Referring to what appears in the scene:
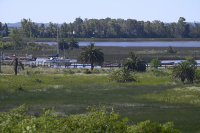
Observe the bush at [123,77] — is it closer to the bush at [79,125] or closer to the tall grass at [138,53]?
the bush at [79,125]

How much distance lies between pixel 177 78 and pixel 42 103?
22.6m

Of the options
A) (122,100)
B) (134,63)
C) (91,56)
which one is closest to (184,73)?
(122,100)

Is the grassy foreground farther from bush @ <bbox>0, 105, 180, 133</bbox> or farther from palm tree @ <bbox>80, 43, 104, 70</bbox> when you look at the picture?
palm tree @ <bbox>80, 43, 104, 70</bbox>

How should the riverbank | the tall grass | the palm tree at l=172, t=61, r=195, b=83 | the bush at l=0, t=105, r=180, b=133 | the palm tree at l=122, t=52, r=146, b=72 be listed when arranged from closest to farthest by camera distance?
the bush at l=0, t=105, r=180, b=133 < the palm tree at l=172, t=61, r=195, b=83 < the palm tree at l=122, t=52, r=146, b=72 < the riverbank < the tall grass

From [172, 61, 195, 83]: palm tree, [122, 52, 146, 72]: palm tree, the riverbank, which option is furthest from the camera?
the riverbank

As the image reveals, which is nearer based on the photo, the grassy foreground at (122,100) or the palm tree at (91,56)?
the grassy foreground at (122,100)

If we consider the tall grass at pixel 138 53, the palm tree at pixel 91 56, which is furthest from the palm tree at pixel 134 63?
the tall grass at pixel 138 53

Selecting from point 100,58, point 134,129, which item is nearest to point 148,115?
point 134,129

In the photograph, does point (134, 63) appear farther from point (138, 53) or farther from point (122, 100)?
point (138, 53)

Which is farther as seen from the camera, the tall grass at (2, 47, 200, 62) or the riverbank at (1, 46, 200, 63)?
the tall grass at (2, 47, 200, 62)

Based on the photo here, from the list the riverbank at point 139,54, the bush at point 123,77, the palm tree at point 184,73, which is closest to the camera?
the palm tree at point 184,73

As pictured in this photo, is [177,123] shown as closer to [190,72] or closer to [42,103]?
[42,103]

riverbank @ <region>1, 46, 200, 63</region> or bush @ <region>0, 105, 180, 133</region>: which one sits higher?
bush @ <region>0, 105, 180, 133</region>

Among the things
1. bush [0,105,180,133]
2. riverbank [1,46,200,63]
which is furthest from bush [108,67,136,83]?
riverbank [1,46,200,63]
